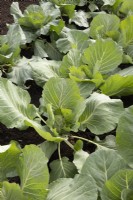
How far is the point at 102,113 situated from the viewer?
2.02 m

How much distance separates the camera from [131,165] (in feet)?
5.55

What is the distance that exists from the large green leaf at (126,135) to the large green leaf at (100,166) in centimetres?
9

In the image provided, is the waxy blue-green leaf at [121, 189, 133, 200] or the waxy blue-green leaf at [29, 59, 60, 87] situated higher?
the waxy blue-green leaf at [121, 189, 133, 200]

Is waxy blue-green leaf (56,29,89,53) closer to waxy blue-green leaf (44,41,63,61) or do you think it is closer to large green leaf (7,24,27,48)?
waxy blue-green leaf (44,41,63,61)

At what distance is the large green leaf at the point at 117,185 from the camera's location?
1.49 m

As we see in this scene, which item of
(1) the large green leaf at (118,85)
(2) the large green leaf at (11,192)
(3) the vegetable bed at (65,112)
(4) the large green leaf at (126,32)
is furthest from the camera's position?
(4) the large green leaf at (126,32)

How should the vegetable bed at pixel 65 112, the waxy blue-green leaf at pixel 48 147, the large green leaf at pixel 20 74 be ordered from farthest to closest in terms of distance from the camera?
the large green leaf at pixel 20 74 < the waxy blue-green leaf at pixel 48 147 < the vegetable bed at pixel 65 112

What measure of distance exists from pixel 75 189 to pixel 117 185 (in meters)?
0.17

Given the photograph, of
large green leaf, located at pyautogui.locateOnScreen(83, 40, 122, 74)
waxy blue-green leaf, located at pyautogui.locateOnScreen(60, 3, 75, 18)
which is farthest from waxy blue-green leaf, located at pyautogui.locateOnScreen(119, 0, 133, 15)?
large green leaf, located at pyautogui.locateOnScreen(83, 40, 122, 74)

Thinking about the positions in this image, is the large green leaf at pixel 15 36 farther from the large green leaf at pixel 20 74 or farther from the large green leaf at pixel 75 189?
the large green leaf at pixel 75 189

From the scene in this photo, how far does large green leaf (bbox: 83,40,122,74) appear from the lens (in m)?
2.31

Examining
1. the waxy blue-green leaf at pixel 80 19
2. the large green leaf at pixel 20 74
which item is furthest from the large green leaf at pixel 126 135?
the waxy blue-green leaf at pixel 80 19

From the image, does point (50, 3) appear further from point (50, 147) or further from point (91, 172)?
point (91, 172)

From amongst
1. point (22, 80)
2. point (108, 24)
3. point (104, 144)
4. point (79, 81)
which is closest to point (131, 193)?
point (104, 144)
